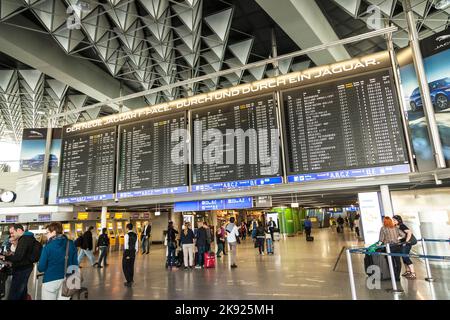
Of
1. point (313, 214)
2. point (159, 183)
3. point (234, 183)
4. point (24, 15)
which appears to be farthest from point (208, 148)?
point (313, 214)

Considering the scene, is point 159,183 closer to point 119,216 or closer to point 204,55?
point 204,55

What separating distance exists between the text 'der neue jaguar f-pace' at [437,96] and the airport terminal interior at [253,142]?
0.11 feet

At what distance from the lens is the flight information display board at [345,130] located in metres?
6.36

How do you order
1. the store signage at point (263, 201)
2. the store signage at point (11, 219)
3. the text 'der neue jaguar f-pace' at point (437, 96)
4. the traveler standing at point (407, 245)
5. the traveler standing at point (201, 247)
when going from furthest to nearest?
the store signage at point (11, 219) < the traveler standing at point (201, 247) < the store signage at point (263, 201) < the text 'der neue jaguar f-pace' at point (437, 96) < the traveler standing at point (407, 245)

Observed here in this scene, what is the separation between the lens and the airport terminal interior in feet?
20.2

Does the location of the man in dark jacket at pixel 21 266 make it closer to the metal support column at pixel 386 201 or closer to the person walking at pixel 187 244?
the person walking at pixel 187 244

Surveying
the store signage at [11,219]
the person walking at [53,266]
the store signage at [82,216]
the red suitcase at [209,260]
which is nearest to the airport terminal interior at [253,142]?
the person walking at [53,266]

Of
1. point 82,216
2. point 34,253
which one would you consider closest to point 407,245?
point 34,253

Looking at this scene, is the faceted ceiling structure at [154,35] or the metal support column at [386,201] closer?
the metal support column at [386,201]

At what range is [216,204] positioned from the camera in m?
8.55

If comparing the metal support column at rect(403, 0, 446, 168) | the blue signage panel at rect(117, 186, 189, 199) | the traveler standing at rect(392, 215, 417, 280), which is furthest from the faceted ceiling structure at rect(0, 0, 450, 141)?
the traveler standing at rect(392, 215, 417, 280)

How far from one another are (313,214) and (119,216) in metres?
29.7

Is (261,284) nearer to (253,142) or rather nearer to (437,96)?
(253,142)

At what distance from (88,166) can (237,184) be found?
18.2 feet
